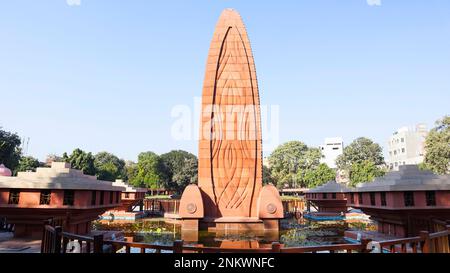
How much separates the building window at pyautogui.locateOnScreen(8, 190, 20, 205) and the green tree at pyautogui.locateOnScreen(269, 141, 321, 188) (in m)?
53.3

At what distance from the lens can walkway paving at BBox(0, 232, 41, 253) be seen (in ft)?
35.3

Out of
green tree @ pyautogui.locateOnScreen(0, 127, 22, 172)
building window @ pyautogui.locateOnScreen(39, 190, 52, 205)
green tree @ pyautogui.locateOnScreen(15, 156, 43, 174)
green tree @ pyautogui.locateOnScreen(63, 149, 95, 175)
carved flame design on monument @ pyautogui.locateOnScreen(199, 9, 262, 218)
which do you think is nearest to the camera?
building window @ pyautogui.locateOnScreen(39, 190, 52, 205)

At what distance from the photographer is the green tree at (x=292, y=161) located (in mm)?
61562

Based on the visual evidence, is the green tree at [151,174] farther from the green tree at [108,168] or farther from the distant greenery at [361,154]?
the distant greenery at [361,154]

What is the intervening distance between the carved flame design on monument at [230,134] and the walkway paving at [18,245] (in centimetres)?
977

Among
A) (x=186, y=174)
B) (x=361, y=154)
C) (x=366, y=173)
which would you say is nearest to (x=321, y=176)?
(x=366, y=173)

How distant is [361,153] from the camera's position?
200 ft

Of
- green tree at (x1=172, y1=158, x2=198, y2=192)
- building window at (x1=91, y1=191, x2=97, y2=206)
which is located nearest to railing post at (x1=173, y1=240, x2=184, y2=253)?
building window at (x1=91, y1=191, x2=97, y2=206)

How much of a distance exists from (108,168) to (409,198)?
56.7 m

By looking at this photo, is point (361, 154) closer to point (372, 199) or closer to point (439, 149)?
point (439, 149)

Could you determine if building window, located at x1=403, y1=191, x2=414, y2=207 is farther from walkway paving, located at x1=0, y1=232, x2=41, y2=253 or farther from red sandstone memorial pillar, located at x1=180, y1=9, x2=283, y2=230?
walkway paving, located at x1=0, y1=232, x2=41, y2=253
